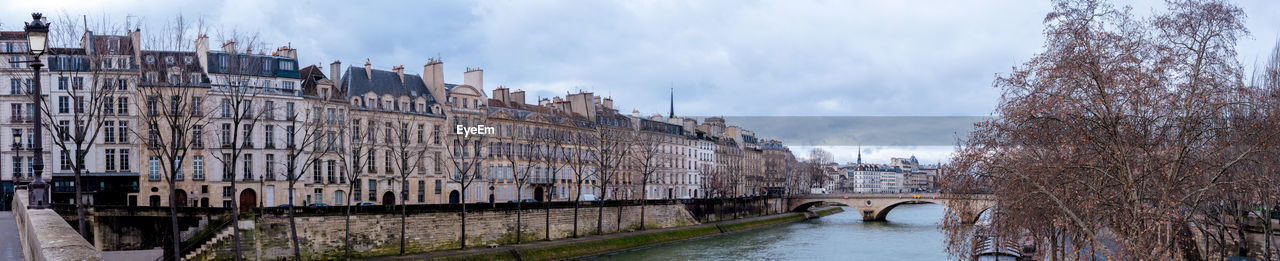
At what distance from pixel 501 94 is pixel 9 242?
50825 millimetres

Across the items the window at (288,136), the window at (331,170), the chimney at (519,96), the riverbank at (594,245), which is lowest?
the riverbank at (594,245)

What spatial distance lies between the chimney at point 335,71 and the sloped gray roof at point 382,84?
27 cm

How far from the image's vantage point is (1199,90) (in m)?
15.4

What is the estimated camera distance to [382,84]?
173 ft

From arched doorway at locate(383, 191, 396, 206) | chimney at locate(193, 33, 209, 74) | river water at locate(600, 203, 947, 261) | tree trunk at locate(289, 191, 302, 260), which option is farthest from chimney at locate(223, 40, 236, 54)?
river water at locate(600, 203, 947, 261)

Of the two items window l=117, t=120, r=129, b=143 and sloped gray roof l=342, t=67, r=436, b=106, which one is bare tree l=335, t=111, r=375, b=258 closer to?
sloped gray roof l=342, t=67, r=436, b=106

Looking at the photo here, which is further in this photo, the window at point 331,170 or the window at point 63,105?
the window at point 331,170

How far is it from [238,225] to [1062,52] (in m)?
25.6

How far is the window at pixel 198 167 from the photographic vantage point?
4319cm

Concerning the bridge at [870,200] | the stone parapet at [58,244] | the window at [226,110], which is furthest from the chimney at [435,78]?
the stone parapet at [58,244]

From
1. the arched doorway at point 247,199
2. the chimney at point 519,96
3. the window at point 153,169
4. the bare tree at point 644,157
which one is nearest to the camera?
the window at point 153,169

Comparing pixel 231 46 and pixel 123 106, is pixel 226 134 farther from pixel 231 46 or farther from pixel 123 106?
pixel 231 46

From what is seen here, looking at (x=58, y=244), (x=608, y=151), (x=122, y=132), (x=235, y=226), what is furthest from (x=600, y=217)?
(x=58, y=244)

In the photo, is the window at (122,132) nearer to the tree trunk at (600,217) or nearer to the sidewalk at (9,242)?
the tree trunk at (600,217)
